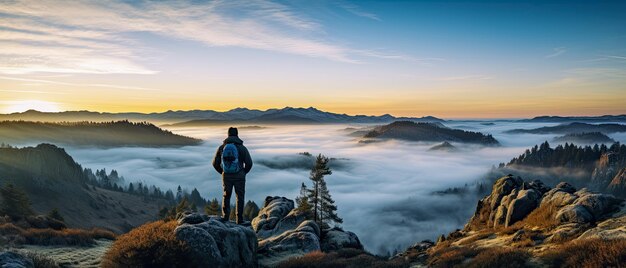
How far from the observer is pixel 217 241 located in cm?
1452

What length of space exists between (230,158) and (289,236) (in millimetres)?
10643

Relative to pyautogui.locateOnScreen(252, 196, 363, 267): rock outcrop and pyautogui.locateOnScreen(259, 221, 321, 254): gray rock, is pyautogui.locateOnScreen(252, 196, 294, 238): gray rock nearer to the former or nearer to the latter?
pyautogui.locateOnScreen(252, 196, 363, 267): rock outcrop

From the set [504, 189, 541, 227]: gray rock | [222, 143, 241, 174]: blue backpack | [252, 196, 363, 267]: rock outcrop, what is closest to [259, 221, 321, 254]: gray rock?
[252, 196, 363, 267]: rock outcrop

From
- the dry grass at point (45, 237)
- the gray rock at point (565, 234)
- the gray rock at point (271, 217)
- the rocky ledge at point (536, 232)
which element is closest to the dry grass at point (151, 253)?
the dry grass at point (45, 237)

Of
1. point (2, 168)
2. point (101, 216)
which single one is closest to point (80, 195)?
point (101, 216)

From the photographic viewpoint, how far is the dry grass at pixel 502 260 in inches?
527

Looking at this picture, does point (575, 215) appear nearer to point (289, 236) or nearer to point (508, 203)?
point (508, 203)

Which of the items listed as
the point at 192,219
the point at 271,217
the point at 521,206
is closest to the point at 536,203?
the point at 521,206

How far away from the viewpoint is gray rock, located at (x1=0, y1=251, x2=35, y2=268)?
11373 mm

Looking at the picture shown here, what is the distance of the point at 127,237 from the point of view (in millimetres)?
14289

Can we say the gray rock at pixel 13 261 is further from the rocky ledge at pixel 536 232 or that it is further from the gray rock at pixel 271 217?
the gray rock at pixel 271 217

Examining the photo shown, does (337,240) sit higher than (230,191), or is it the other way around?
(230,191)

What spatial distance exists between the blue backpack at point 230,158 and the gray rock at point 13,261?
863cm

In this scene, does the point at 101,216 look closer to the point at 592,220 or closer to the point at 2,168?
the point at 2,168
